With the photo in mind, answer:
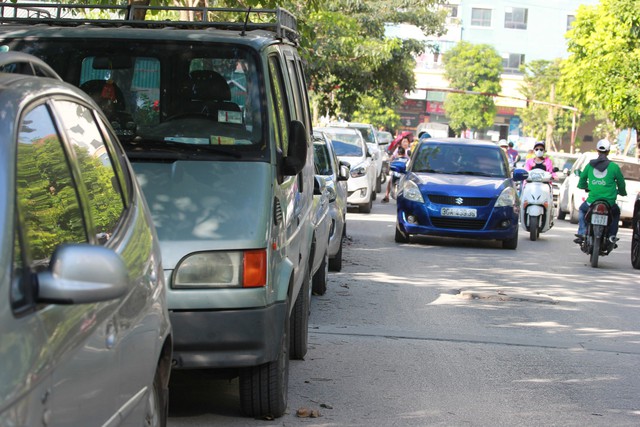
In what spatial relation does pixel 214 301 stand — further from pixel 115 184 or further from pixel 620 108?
pixel 620 108

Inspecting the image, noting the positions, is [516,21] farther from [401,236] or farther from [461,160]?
[401,236]

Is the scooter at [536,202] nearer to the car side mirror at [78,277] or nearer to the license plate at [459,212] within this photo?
the license plate at [459,212]

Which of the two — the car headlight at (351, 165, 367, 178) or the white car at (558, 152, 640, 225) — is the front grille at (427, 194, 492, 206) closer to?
the car headlight at (351, 165, 367, 178)

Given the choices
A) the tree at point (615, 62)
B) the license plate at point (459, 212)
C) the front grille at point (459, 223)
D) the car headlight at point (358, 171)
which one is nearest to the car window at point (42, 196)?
the license plate at point (459, 212)

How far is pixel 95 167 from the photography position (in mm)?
4023

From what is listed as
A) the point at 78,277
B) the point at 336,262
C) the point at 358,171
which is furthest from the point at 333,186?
the point at 358,171

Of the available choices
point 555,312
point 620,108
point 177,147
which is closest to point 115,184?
point 177,147

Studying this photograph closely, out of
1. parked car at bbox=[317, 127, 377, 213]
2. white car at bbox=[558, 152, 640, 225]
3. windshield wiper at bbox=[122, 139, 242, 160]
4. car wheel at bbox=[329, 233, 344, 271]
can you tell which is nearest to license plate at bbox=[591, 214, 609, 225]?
car wheel at bbox=[329, 233, 344, 271]

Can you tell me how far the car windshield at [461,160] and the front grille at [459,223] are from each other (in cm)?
101

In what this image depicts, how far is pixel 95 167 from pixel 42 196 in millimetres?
687

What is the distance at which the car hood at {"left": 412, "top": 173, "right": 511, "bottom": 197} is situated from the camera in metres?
17.6

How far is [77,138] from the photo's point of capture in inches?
152

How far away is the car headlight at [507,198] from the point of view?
17641 millimetres

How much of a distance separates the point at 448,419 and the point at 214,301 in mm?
1785
